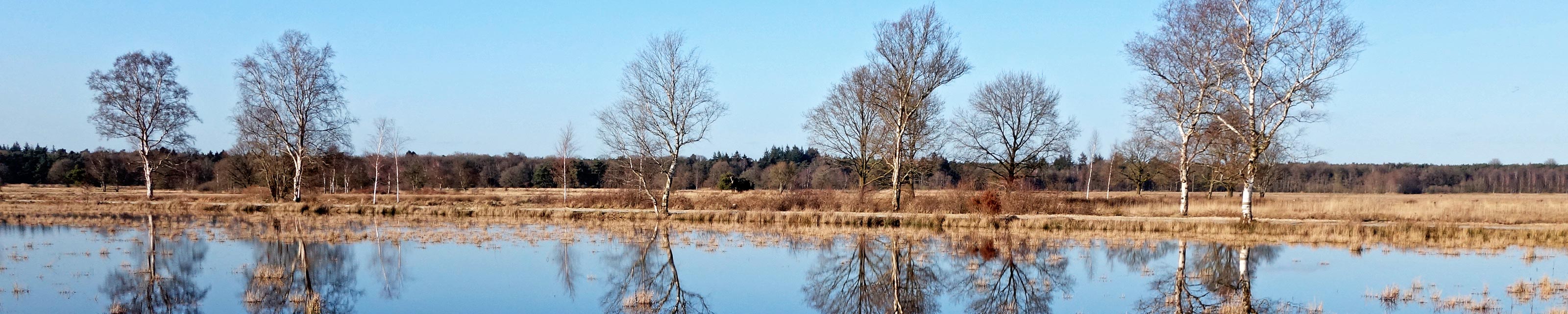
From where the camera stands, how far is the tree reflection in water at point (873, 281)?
1267 centimetres

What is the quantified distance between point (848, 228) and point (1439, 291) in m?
16.0

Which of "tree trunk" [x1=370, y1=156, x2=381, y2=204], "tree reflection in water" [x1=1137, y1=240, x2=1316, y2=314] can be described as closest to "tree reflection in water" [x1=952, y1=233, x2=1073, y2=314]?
"tree reflection in water" [x1=1137, y1=240, x2=1316, y2=314]

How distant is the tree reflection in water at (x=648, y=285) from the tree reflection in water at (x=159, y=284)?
212 inches

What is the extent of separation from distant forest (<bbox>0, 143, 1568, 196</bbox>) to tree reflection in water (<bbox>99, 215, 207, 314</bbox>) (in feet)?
75.9

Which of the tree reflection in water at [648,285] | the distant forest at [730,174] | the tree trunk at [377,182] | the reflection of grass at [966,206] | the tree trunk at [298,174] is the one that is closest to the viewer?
the tree reflection in water at [648,285]

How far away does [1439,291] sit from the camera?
13.3 metres

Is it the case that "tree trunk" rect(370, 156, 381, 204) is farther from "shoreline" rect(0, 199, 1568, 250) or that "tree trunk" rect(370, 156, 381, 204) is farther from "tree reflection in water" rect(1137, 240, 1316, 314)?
"tree reflection in water" rect(1137, 240, 1316, 314)

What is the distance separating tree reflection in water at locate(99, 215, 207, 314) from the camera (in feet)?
36.5

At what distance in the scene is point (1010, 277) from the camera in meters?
15.3

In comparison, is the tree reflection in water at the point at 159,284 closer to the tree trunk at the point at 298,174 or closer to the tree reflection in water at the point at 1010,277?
the tree reflection in water at the point at 1010,277

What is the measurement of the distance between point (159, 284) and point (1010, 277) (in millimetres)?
13487

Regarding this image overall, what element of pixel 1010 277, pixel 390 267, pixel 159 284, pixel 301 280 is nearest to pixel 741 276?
pixel 1010 277

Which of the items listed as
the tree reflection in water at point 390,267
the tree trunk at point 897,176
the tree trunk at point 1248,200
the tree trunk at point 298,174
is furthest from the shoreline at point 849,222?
the tree reflection in water at point 390,267

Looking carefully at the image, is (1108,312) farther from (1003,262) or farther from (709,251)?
(709,251)
